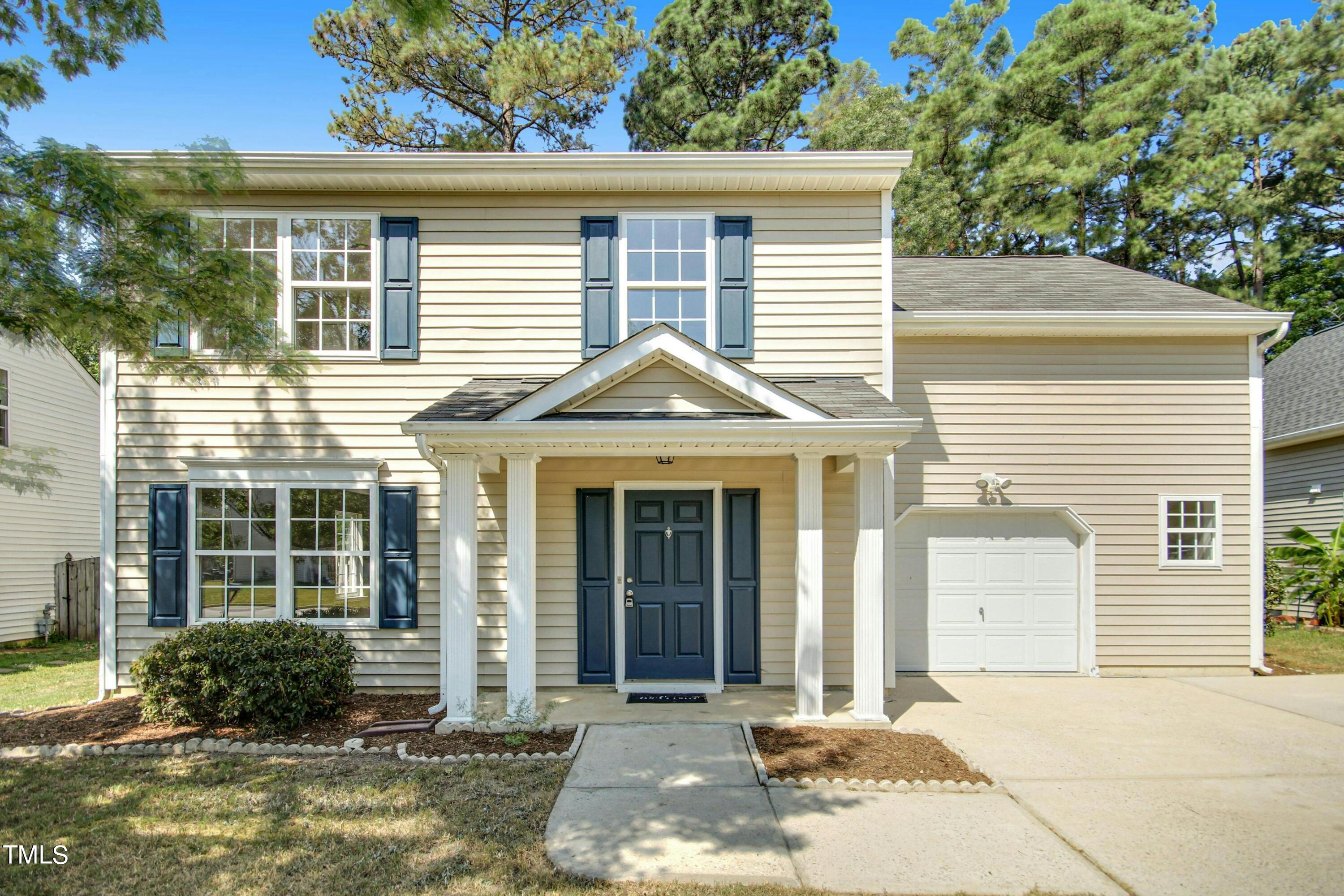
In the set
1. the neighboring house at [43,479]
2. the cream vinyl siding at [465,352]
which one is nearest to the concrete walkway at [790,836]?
the cream vinyl siding at [465,352]

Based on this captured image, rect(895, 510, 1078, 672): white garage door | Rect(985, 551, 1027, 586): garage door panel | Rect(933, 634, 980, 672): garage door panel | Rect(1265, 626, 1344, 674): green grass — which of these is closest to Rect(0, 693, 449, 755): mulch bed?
Rect(895, 510, 1078, 672): white garage door

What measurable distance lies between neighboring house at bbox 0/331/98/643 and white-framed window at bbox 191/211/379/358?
640 centimetres

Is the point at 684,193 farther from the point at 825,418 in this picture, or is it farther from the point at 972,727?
the point at 972,727

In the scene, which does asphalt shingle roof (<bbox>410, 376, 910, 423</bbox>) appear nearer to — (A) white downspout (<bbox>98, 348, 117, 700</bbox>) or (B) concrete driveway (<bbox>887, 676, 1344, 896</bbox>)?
(B) concrete driveway (<bbox>887, 676, 1344, 896</bbox>)

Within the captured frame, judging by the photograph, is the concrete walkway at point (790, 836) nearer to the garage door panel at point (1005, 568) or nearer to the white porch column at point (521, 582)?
the white porch column at point (521, 582)

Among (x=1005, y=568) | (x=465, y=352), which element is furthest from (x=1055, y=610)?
(x=465, y=352)

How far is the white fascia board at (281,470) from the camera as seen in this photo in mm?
7219

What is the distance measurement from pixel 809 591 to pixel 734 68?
1741 cm

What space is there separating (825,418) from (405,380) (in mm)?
Answer: 4421

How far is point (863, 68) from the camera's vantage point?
19203 mm

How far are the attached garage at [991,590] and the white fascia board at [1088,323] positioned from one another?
207cm

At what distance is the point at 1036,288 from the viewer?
894 centimetres

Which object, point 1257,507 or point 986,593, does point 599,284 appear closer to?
point 986,593

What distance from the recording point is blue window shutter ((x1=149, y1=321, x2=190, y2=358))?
7.19 metres
